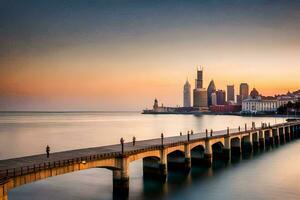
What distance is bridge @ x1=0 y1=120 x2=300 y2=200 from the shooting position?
97.3ft

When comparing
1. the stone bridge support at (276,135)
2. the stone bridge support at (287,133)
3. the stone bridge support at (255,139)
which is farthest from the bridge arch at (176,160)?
the stone bridge support at (287,133)

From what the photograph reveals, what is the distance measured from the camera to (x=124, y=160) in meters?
38.7

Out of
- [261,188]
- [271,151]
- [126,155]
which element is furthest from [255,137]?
[126,155]

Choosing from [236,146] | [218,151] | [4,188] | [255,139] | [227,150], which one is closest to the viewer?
[4,188]

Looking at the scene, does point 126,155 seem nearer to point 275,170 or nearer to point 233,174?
point 233,174

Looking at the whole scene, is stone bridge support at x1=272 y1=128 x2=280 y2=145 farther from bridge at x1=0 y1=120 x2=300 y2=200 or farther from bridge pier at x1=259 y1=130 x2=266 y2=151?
bridge at x1=0 y1=120 x2=300 y2=200

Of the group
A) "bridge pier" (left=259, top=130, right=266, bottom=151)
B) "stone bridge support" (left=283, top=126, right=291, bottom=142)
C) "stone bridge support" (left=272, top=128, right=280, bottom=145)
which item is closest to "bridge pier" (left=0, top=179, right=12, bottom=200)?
"bridge pier" (left=259, top=130, right=266, bottom=151)

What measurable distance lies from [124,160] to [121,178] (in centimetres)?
193

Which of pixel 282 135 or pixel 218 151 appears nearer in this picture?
pixel 218 151

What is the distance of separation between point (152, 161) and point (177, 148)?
4.31 metres

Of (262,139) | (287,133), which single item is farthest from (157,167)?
(287,133)

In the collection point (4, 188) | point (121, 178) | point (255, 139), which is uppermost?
point (4, 188)

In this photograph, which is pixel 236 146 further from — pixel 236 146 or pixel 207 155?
pixel 207 155

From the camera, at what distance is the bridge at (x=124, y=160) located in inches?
1167
